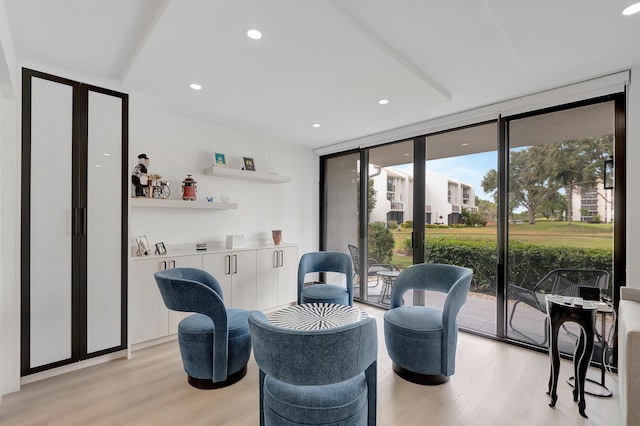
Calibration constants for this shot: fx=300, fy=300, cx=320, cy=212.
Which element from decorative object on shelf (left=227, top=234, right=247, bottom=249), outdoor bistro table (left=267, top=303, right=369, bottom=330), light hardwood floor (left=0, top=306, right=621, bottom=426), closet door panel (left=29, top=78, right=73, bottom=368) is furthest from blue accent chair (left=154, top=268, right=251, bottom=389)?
decorative object on shelf (left=227, top=234, right=247, bottom=249)

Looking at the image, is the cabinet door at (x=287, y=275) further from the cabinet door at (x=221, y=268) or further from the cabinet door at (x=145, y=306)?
the cabinet door at (x=145, y=306)

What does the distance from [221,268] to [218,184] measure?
3.93ft

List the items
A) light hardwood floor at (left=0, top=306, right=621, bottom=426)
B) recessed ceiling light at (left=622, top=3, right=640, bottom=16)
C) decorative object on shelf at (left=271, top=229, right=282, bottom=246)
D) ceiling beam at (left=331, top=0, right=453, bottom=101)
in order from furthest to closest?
decorative object on shelf at (left=271, top=229, right=282, bottom=246) < light hardwood floor at (left=0, top=306, right=621, bottom=426) < ceiling beam at (left=331, top=0, right=453, bottom=101) < recessed ceiling light at (left=622, top=3, right=640, bottom=16)

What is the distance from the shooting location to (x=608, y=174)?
9.02 feet

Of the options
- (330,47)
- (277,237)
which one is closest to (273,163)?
A: (277,237)

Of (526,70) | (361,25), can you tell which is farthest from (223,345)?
(526,70)

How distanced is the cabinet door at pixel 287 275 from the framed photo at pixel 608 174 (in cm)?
359

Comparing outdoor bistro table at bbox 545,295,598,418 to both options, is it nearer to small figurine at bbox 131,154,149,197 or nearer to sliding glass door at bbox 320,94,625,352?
sliding glass door at bbox 320,94,625,352

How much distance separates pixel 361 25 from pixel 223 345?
8.31ft

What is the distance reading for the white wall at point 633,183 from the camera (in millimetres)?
2484

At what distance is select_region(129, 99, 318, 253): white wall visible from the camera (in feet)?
11.6

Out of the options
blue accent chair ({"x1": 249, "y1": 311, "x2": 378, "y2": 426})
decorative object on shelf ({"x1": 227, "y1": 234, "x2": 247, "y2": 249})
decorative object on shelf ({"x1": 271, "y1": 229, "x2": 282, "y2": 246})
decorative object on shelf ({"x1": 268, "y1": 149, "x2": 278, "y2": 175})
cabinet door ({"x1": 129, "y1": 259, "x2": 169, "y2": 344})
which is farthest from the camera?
decorative object on shelf ({"x1": 268, "y1": 149, "x2": 278, "y2": 175})

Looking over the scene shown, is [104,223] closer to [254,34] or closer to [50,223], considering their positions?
[50,223]

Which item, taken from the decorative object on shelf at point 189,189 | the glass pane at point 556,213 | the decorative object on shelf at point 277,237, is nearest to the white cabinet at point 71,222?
the decorative object on shelf at point 189,189
